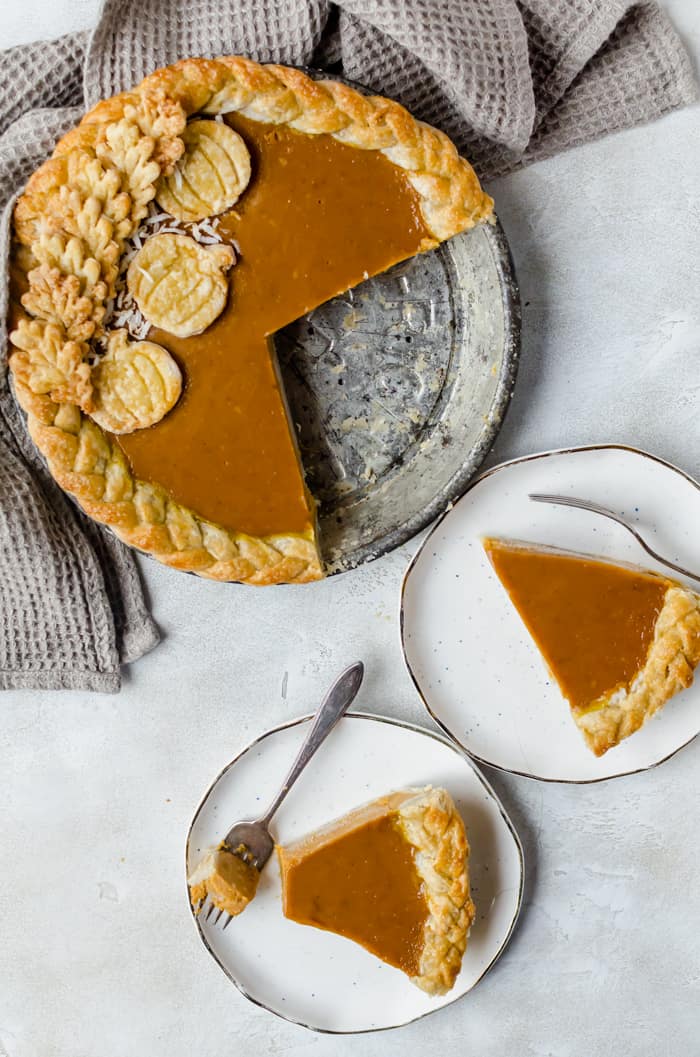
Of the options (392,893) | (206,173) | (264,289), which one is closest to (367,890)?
(392,893)

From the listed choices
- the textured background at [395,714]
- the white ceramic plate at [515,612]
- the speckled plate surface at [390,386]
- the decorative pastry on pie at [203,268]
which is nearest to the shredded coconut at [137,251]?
the decorative pastry on pie at [203,268]

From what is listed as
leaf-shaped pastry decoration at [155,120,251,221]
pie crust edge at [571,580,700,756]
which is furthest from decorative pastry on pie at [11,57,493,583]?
pie crust edge at [571,580,700,756]

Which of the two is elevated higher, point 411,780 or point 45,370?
point 45,370

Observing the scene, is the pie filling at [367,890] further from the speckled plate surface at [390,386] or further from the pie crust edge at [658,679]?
the speckled plate surface at [390,386]

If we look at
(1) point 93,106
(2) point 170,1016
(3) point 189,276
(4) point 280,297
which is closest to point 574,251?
(4) point 280,297

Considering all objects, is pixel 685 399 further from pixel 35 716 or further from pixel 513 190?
pixel 35 716

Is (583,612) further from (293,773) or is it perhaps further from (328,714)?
(293,773)
